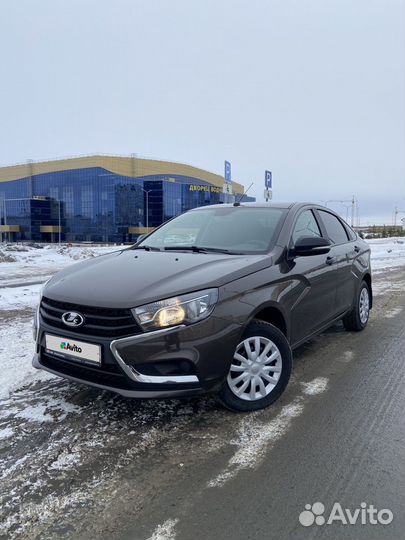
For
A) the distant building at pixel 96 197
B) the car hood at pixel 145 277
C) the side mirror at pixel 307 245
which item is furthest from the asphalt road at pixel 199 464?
the distant building at pixel 96 197

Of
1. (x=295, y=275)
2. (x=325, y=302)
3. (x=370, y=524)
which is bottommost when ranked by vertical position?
(x=370, y=524)

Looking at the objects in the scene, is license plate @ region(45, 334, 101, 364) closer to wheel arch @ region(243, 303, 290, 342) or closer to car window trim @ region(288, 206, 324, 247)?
wheel arch @ region(243, 303, 290, 342)

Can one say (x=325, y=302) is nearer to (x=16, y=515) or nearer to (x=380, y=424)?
(x=380, y=424)

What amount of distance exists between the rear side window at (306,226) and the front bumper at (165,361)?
160cm

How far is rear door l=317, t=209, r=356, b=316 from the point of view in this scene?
5129 mm

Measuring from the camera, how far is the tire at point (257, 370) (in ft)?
11.0

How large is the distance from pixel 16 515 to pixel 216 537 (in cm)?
104

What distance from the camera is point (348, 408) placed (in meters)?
3.66

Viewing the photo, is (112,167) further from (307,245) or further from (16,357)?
(307,245)

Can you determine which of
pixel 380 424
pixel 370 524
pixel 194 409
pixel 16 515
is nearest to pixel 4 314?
pixel 194 409

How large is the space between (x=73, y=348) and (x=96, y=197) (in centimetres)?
8643

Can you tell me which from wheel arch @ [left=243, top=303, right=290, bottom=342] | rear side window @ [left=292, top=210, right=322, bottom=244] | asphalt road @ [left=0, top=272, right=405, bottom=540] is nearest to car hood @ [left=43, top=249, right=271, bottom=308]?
wheel arch @ [left=243, top=303, right=290, bottom=342]

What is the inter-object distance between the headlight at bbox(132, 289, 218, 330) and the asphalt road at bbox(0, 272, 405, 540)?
82cm

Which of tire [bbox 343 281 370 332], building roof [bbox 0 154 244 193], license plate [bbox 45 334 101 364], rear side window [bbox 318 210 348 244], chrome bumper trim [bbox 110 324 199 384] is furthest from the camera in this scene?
building roof [bbox 0 154 244 193]
